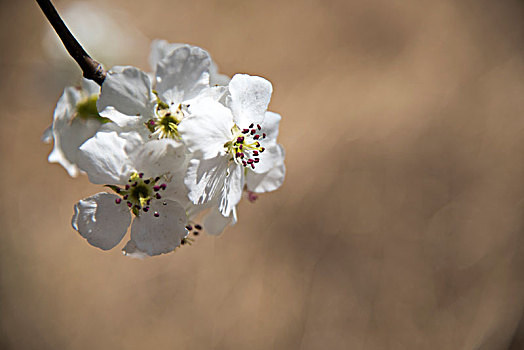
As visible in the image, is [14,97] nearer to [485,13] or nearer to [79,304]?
[79,304]

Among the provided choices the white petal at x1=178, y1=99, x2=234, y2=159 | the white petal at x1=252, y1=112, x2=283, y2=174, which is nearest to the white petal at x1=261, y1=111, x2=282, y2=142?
the white petal at x1=252, y1=112, x2=283, y2=174

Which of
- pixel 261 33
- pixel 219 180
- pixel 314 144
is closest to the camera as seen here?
pixel 219 180

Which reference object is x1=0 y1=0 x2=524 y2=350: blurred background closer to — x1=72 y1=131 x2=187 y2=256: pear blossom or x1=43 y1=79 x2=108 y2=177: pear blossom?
x1=43 y1=79 x2=108 y2=177: pear blossom

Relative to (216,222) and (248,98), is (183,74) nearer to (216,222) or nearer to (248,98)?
(248,98)

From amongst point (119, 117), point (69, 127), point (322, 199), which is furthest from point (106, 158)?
point (322, 199)

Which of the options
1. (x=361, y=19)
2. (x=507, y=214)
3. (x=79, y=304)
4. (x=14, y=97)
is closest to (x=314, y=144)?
(x=361, y=19)

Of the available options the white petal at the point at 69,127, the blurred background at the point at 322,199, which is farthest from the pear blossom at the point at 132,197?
the blurred background at the point at 322,199
